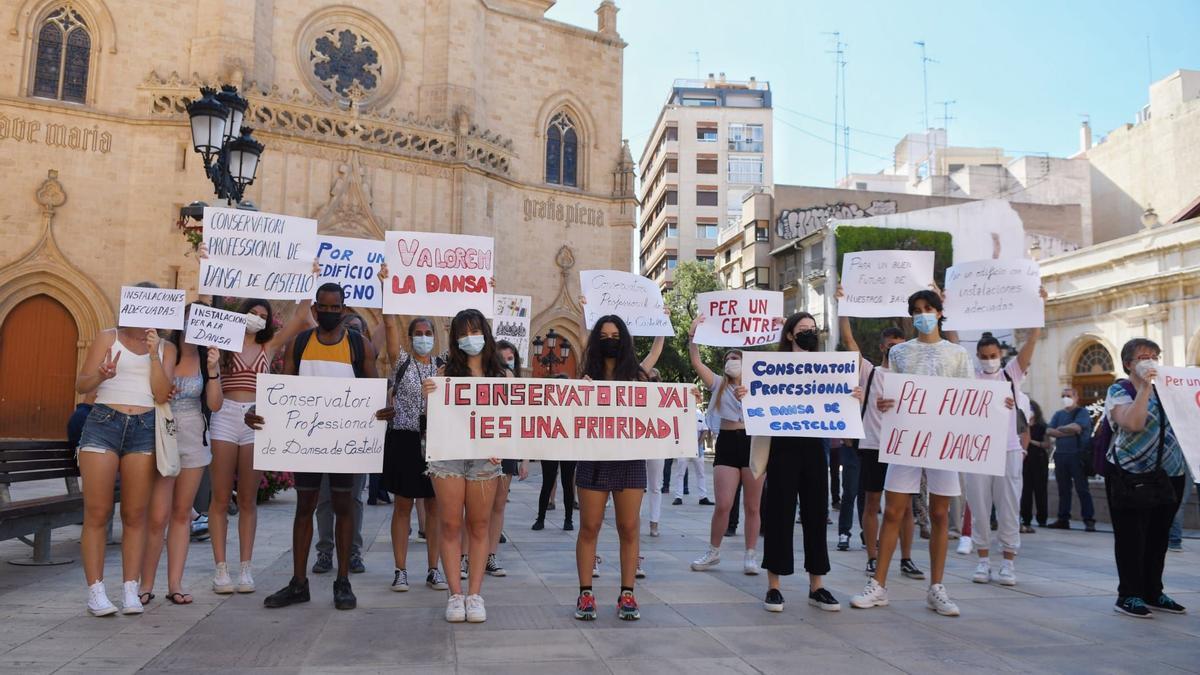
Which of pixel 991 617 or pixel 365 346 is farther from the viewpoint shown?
pixel 365 346

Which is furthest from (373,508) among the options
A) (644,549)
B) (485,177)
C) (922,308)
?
(485,177)

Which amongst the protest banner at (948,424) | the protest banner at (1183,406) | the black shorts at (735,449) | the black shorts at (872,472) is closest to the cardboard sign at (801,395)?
the protest banner at (948,424)

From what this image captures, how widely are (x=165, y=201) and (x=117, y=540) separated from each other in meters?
15.3

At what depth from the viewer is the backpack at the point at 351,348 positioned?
605 centimetres

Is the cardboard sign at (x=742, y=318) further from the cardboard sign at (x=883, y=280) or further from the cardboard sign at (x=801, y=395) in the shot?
the cardboard sign at (x=801, y=395)

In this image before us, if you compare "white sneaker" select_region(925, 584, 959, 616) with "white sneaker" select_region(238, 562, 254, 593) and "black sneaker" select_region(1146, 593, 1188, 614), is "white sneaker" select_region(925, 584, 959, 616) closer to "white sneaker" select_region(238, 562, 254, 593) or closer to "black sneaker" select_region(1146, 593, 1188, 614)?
"black sneaker" select_region(1146, 593, 1188, 614)

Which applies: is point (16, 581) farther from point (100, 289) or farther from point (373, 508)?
point (100, 289)

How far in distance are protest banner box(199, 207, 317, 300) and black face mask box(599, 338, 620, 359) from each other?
97.9 inches

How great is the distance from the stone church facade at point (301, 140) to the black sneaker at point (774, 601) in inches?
759

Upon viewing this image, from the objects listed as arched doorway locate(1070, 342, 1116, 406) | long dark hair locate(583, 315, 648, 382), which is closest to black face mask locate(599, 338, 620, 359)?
long dark hair locate(583, 315, 648, 382)

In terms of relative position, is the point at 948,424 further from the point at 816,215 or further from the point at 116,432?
the point at 816,215

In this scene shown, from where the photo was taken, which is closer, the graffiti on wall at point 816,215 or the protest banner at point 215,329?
the protest banner at point 215,329

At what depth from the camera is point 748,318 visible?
7.43m

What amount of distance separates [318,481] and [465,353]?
4.51ft
